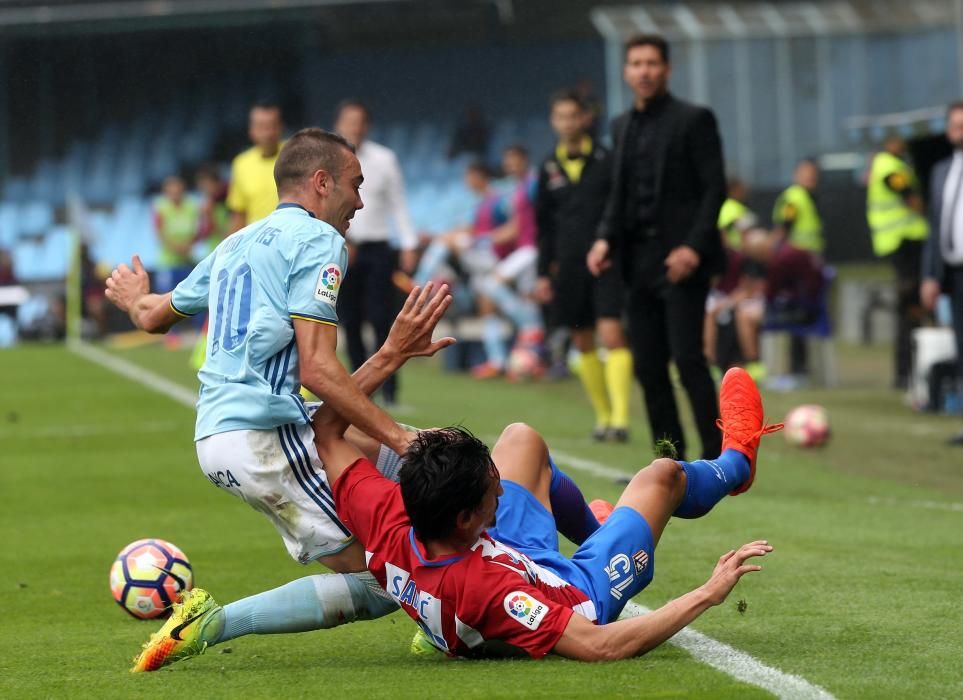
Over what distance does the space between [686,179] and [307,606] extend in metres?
4.17

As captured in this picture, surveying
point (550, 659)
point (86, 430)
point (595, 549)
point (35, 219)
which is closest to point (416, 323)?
point (595, 549)

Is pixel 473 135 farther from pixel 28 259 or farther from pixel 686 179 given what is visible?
pixel 686 179

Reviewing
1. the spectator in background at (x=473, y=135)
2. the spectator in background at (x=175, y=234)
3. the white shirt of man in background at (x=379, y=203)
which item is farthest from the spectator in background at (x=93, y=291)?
the white shirt of man in background at (x=379, y=203)

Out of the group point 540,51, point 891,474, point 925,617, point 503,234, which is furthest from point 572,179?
point 540,51

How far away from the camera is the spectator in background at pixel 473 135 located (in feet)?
117

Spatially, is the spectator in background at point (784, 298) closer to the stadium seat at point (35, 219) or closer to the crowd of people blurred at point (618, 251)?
the crowd of people blurred at point (618, 251)

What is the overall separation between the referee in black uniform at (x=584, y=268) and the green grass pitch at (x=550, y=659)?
0.39 meters

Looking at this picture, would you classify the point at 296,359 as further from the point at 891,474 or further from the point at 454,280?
the point at 454,280

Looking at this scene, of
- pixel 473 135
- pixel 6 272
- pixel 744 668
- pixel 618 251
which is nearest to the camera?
pixel 744 668

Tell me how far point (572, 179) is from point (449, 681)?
8.10m

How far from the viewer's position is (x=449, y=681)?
4598 millimetres

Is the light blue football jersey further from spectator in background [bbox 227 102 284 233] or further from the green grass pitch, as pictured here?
spectator in background [bbox 227 102 284 233]

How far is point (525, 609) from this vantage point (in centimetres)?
463

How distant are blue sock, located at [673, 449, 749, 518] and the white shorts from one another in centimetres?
110
